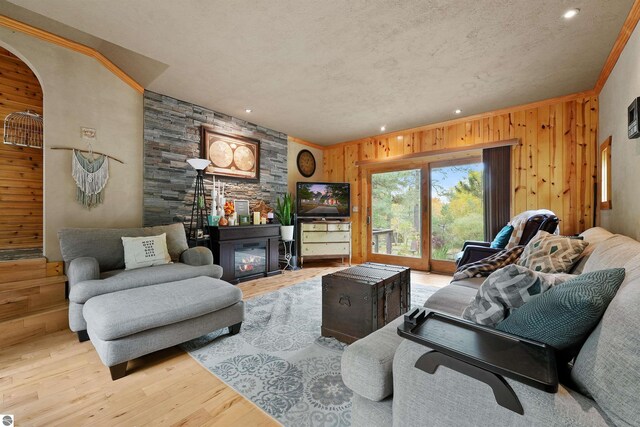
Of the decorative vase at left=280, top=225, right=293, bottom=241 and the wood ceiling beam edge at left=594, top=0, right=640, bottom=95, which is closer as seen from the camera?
the wood ceiling beam edge at left=594, top=0, right=640, bottom=95

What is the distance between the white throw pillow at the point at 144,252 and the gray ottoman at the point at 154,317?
2.28ft

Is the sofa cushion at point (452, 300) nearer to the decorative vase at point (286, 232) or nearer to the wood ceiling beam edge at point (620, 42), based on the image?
the wood ceiling beam edge at point (620, 42)

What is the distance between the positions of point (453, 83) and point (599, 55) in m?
1.21

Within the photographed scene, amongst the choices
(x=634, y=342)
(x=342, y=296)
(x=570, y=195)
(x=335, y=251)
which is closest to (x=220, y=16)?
(x=342, y=296)

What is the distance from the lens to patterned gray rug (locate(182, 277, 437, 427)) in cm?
141

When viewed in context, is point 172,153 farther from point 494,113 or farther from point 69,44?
point 494,113

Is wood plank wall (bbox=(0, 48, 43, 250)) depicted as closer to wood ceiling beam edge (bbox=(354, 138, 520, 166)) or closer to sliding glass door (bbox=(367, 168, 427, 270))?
wood ceiling beam edge (bbox=(354, 138, 520, 166))

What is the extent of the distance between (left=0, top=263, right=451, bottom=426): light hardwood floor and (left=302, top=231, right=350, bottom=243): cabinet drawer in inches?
121

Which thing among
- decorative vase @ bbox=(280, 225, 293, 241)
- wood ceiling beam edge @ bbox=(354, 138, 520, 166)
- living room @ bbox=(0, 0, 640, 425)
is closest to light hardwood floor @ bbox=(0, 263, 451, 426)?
living room @ bbox=(0, 0, 640, 425)

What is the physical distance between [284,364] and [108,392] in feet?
3.35

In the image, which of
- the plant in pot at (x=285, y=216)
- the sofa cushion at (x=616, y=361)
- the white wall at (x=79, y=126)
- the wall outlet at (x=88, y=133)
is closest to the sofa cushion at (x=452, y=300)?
the sofa cushion at (x=616, y=361)

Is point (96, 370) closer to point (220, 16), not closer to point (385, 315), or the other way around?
point (385, 315)

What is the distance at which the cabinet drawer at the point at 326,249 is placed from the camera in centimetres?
488

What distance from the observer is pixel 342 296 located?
207 cm
